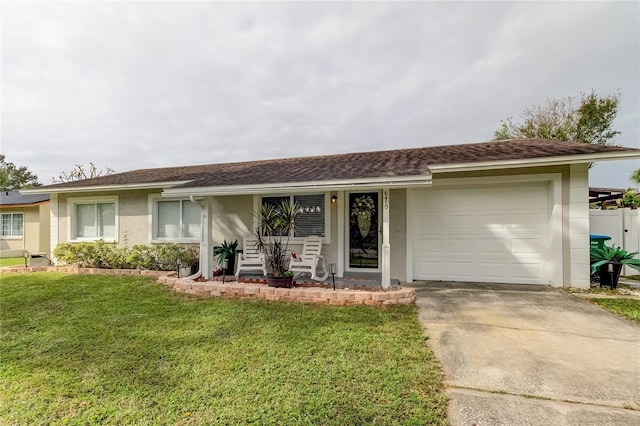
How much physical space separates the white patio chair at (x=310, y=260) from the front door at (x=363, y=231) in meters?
0.82

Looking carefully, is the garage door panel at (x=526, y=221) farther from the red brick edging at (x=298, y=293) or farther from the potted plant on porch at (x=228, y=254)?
the potted plant on porch at (x=228, y=254)

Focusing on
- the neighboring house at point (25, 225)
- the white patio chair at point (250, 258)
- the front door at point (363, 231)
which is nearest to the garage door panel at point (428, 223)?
the front door at point (363, 231)

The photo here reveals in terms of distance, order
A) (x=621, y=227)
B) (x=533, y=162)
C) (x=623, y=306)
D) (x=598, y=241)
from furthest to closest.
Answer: (x=621, y=227) → (x=598, y=241) → (x=533, y=162) → (x=623, y=306)

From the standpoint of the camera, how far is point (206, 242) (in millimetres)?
7293

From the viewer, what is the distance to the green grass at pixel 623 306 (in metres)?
4.52

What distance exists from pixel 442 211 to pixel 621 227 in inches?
202

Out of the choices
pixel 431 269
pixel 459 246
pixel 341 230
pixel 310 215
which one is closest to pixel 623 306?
pixel 459 246

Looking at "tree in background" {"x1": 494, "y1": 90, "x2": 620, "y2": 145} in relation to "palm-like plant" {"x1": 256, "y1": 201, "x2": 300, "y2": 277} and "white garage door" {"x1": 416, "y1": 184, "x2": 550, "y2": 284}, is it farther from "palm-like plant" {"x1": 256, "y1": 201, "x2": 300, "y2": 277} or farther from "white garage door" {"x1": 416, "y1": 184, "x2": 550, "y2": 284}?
"palm-like plant" {"x1": 256, "y1": 201, "x2": 300, "y2": 277}

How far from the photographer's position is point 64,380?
2891 millimetres

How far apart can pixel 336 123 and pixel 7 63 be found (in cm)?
1323

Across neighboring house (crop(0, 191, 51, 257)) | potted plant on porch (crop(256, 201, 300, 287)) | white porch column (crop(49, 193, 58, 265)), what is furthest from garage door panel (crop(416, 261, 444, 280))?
neighboring house (crop(0, 191, 51, 257))

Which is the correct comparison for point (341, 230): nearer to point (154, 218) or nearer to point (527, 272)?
point (527, 272)

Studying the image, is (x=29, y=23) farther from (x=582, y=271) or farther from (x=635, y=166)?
(x=635, y=166)

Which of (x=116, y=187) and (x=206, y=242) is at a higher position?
(x=116, y=187)
